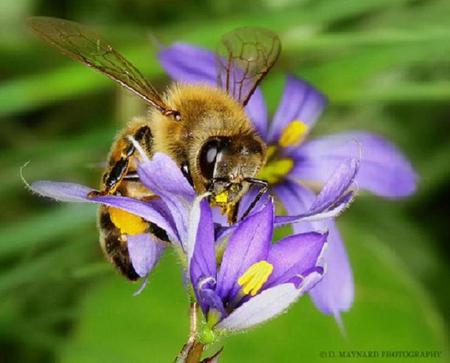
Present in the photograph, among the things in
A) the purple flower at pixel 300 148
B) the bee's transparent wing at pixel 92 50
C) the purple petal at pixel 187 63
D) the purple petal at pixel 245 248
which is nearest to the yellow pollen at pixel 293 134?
the purple flower at pixel 300 148

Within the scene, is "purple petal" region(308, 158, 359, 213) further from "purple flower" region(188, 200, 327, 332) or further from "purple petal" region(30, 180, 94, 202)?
"purple petal" region(30, 180, 94, 202)

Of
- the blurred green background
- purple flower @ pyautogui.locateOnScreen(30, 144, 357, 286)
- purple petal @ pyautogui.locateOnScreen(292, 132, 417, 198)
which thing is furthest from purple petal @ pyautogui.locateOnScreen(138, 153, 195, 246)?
purple petal @ pyautogui.locateOnScreen(292, 132, 417, 198)

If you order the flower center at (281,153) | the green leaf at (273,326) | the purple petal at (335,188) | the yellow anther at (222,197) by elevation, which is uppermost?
the purple petal at (335,188)

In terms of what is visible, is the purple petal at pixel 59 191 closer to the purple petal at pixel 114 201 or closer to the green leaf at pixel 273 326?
the purple petal at pixel 114 201

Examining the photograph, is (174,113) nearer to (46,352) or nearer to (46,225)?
(46,225)

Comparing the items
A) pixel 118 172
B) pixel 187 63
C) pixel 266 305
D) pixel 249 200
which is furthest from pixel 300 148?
pixel 266 305

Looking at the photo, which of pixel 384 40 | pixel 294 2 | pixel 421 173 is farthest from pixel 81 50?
pixel 421 173
